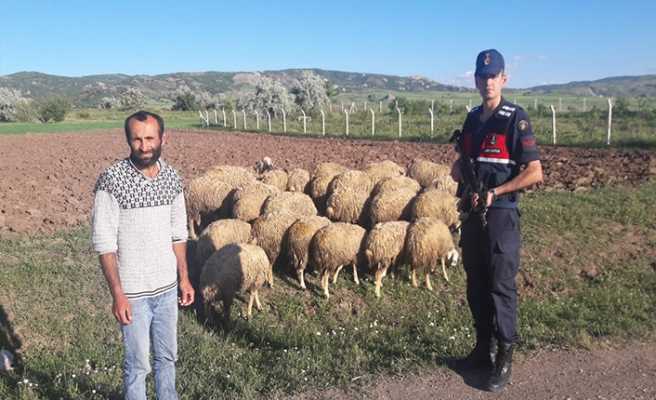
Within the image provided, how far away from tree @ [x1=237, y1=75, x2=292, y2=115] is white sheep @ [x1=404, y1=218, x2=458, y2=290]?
139 feet

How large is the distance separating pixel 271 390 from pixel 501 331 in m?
1.96

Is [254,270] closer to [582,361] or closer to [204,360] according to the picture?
[204,360]

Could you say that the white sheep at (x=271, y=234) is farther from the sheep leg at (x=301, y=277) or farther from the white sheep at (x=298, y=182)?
the white sheep at (x=298, y=182)

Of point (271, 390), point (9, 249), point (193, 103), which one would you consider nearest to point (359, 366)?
point (271, 390)

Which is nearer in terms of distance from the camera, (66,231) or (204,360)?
(204,360)

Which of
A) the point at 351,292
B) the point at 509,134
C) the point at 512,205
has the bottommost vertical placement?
the point at 351,292

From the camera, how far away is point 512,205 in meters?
4.44

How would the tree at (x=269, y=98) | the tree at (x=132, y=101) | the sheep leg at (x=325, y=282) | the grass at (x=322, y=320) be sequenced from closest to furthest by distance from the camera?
the grass at (x=322, y=320) < the sheep leg at (x=325, y=282) < the tree at (x=269, y=98) < the tree at (x=132, y=101)

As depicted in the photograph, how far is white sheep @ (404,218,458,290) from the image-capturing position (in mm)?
7801

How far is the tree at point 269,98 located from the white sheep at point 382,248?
42.2 m

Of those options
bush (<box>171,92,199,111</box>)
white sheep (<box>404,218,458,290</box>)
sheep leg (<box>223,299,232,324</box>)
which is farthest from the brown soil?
bush (<box>171,92,199,111</box>)

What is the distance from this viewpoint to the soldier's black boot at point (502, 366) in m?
4.48

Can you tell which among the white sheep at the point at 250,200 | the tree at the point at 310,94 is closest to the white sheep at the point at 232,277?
the white sheep at the point at 250,200

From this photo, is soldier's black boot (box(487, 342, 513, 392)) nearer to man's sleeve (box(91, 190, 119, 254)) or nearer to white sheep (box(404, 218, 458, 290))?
man's sleeve (box(91, 190, 119, 254))
